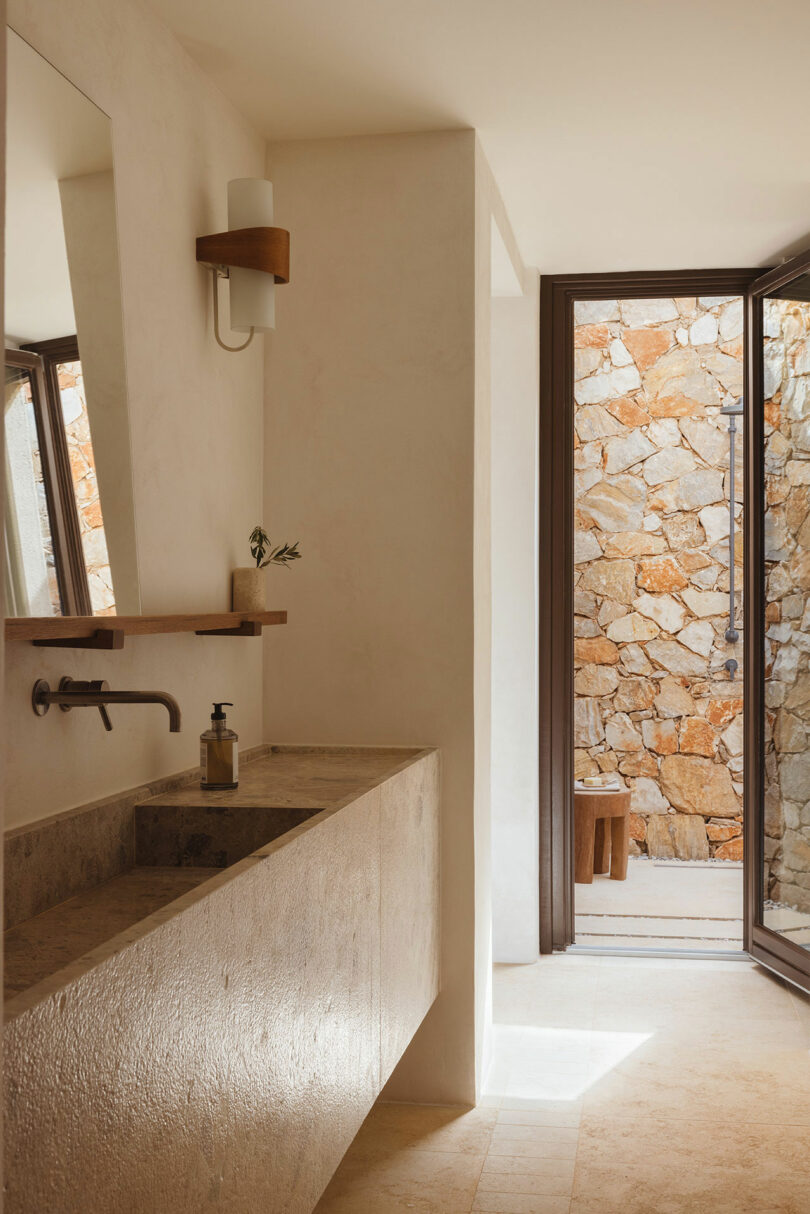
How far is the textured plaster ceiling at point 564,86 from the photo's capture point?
2457mm

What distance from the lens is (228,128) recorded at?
2.88 meters

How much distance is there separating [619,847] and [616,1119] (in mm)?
2823

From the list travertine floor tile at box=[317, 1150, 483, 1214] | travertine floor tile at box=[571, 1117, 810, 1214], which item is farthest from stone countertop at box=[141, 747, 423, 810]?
travertine floor tile at box=[571, 1117, 810, 1214]

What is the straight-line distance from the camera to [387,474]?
311 cm

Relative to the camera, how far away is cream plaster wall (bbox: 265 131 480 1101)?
10.1ft

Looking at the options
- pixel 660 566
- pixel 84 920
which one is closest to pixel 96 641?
pixel 84 920

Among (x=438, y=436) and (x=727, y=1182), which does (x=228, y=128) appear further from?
(x=727, y=1182)

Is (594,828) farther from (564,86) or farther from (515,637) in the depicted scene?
(564,86)

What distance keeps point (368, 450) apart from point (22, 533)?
143cm

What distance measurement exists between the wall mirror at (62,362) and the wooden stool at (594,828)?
12.0ft

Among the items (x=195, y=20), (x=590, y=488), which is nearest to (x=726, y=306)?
(x=590, y=488)

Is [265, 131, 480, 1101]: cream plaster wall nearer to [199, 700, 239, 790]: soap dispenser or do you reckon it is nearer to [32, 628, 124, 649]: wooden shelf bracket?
[199, 700, 239, 790]: soap dispenser

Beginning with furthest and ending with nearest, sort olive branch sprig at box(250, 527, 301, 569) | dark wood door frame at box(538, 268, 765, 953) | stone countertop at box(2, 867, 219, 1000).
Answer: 1. dark wood door frame at box(538, 268, 765, 953)
2. olive branch sprig at box(250, 527, 301, 569)
3. stone countertop at box(2, 867, 219, 1000)

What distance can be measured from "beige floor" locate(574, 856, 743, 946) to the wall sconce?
299 centimetres
